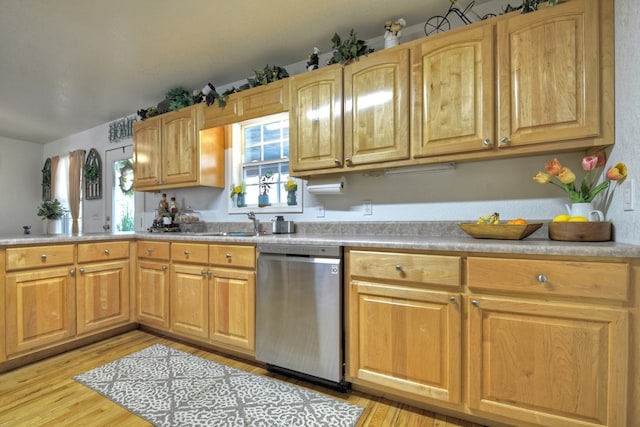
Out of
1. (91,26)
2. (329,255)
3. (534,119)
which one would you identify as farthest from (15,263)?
(534,119)

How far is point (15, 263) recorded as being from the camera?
2072 millimetres

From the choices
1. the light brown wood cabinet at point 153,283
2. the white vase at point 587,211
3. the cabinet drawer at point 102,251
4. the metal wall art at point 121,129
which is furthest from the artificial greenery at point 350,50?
the metal wall art at point 121,129

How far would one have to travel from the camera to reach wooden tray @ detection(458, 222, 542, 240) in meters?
1.54

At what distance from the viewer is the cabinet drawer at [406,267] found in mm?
1469

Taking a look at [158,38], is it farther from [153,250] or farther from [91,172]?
[91,172]

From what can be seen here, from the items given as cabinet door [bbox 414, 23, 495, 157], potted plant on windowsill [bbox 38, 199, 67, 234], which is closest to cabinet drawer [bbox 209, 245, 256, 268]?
cabinet door [bbox 414, 23, 495, 157]

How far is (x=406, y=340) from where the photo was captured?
1.57m

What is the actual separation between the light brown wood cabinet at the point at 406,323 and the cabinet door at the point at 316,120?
808 millimetres

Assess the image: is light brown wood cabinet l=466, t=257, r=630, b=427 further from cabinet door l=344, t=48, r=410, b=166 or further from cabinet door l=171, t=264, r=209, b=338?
cabinet door l=171, t=264, r=209, b=338

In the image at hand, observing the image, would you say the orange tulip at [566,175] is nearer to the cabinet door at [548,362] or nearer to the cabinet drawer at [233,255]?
the cabinet door at [548,362]

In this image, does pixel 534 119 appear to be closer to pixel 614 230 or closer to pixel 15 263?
pixel 614 230

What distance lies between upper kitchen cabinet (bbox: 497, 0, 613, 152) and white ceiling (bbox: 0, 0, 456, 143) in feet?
2.26

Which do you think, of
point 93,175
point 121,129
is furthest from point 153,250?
point 93,175

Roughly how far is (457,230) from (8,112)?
18.5 ft
